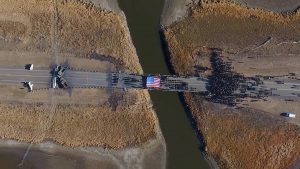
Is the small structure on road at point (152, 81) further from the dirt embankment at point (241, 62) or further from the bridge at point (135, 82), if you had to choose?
the dirt embankment at point (241, 62)

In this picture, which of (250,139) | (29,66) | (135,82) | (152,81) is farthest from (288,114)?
(29,66)

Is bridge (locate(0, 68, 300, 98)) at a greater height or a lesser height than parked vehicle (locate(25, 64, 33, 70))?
lesser

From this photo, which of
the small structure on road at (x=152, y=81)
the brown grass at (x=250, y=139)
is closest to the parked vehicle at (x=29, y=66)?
the small structure on road at (x=152, y=81)

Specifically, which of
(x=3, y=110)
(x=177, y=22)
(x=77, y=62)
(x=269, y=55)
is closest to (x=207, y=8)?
(x=177, y=22)

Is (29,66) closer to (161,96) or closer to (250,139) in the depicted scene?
(161,96)

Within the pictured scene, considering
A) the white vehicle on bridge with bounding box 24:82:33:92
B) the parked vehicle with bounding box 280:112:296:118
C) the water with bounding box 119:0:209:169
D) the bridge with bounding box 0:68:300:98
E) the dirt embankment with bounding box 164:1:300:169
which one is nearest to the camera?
the parked vehicle with bounding box 280:112:296:118

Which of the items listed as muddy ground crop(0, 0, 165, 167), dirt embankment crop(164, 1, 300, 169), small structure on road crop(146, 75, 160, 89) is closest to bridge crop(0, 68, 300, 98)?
small structure on road crop(146, 75, 160, 89)

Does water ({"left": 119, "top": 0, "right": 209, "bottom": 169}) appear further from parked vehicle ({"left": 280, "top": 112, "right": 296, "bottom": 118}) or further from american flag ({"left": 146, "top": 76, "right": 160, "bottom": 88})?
parked vehicle ({"left": 280, "top": 112, "right": 296, "bottom": 118})
